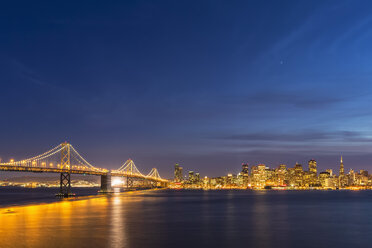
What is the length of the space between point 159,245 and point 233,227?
1421 cm

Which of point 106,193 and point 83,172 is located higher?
point 83,172

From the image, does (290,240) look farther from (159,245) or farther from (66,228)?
(66,228)

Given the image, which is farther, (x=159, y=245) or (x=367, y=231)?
(x=367, y=231)

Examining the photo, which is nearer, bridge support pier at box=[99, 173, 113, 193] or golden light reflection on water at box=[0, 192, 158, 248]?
golden light reflection on water at box=[0, 192, 158, 248]

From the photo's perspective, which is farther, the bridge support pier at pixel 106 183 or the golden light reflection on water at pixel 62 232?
the bridge support pier at pixel 106 183

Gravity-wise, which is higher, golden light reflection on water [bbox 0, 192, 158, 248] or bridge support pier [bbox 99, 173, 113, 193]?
golden light reflection on water [bbox 0, 192, 158, 248]

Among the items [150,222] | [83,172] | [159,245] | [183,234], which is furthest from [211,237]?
[83,172]

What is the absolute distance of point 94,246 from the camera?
28.7m

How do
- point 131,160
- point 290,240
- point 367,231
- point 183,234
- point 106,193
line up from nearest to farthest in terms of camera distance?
1. point 290,240
2. point 183,234
3. point 367,231
4. point 106,193
5. point 131,160

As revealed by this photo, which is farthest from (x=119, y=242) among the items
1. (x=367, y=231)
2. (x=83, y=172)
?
(x=83, y=172)

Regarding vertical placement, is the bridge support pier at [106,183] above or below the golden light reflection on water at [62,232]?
below

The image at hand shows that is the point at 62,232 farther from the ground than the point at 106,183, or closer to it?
farther from the ground

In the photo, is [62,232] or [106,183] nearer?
[62,232]

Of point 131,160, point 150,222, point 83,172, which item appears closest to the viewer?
point 150,222
